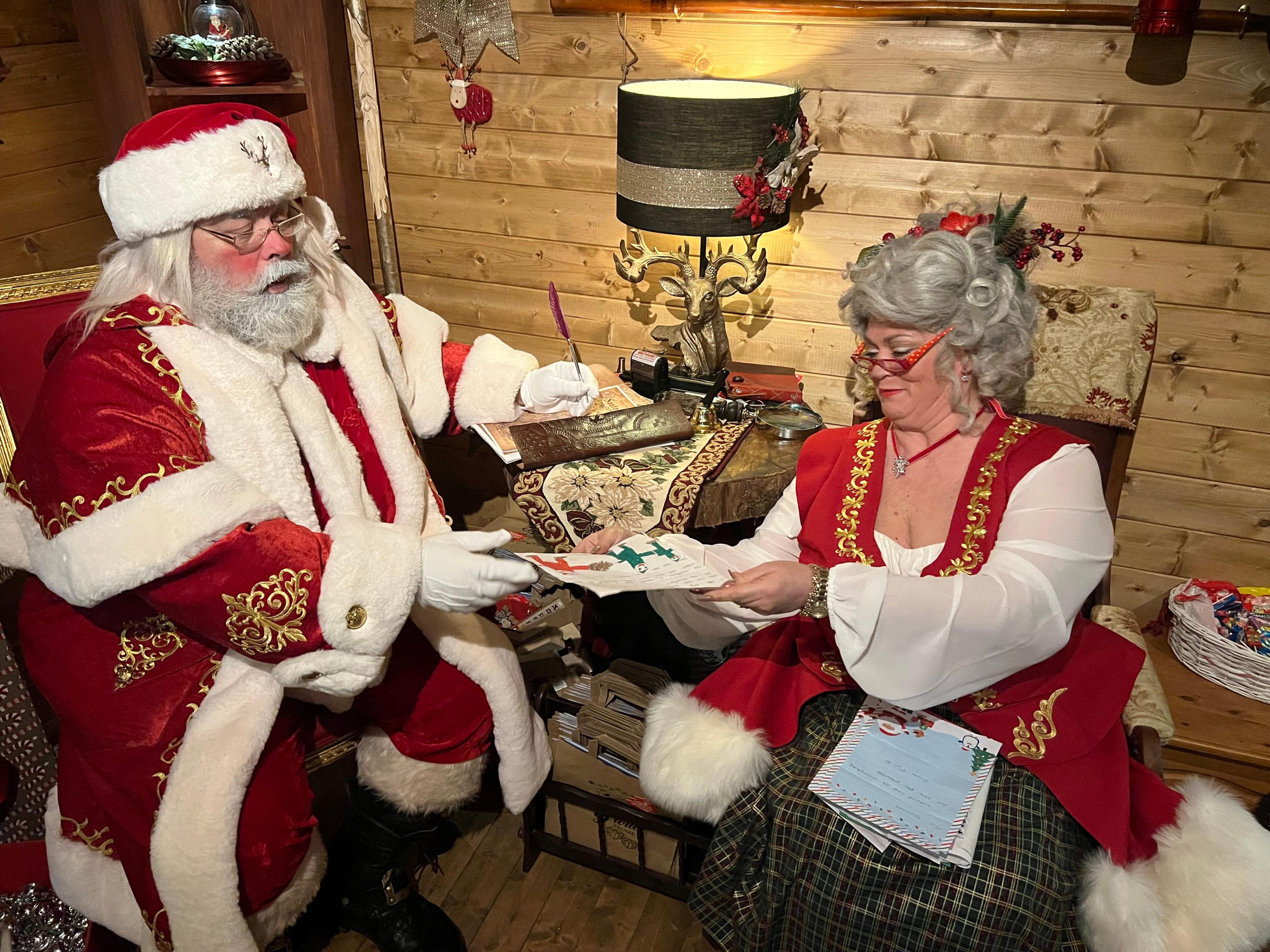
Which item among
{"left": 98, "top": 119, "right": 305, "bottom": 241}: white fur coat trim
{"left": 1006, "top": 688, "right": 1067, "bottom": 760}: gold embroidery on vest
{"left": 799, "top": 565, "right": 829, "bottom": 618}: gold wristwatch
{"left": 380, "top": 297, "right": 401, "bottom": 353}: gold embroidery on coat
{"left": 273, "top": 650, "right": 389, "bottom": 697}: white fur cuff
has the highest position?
{"left": 98, "top": 119, "right": 305, "bottom": 241}: white fur coat trim

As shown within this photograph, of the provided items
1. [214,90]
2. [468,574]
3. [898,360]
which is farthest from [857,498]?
[214,90]

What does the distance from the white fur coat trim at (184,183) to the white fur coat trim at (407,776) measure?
98 centimetres

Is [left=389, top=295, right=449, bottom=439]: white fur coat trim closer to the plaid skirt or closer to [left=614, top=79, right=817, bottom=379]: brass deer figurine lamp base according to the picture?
[left=614, top=79, right=817, bottom=379]: brass deer figurine lamp base

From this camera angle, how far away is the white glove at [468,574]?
1465 millimetres

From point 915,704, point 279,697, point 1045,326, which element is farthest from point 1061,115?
point 279,697

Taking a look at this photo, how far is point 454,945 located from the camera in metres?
1.88

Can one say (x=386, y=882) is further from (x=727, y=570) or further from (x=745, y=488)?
(x=745, y=488)

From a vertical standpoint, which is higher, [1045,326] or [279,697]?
[1045,326]

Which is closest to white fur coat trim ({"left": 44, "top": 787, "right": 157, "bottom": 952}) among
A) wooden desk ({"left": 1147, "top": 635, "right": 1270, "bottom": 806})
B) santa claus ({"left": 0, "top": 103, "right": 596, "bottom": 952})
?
santa claus ({"left": 0, "top": 103, "right": 596, "bottom": 952})

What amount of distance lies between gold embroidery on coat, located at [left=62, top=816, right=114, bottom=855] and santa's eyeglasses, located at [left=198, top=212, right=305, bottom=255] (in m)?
1.00

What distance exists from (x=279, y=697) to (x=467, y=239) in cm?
182

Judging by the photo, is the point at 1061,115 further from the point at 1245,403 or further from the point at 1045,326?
the point at 1245,403

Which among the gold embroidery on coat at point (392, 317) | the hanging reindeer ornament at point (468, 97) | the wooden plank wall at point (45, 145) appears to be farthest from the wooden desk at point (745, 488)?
the wooden plank wall at point (45, 145)

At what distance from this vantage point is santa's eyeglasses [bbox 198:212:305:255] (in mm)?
1535
